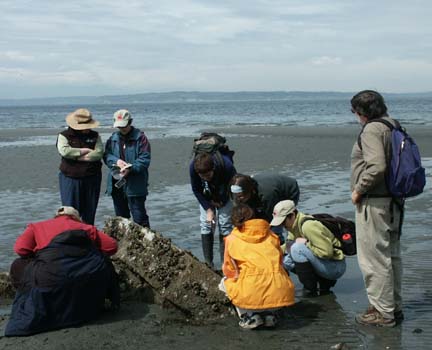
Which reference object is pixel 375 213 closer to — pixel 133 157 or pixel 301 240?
pixel 301 240

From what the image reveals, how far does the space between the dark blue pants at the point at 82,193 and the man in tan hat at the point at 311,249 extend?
2.46m

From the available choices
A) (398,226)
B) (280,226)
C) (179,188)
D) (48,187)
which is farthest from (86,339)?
(48,187)

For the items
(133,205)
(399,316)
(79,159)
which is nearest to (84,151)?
(79,159)

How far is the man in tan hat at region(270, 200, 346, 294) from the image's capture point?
6.34 metres

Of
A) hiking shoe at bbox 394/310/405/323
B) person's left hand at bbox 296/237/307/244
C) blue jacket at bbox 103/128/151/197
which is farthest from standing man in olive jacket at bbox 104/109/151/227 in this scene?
hiking shoe at bbox 394/310/405/323

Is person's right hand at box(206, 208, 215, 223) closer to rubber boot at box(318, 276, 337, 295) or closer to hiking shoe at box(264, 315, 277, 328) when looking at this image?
rubber boot at box(318, 276, 337, 295)

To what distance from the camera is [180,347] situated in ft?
17.1

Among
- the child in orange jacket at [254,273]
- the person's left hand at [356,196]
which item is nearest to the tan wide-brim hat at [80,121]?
the child in orange jacket at [254,273]

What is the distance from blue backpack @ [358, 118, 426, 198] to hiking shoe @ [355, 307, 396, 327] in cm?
106

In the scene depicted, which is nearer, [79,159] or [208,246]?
[208,246]

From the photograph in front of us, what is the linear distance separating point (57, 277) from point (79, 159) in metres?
2.41

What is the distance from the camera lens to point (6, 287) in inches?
262

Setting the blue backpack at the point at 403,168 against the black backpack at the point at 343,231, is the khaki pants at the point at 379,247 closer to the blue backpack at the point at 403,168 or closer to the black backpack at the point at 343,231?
the blue backpack at the point at 403,168

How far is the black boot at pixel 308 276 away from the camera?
6.45 meters
